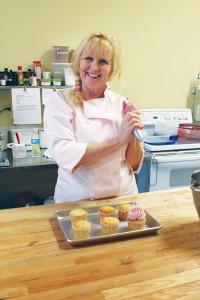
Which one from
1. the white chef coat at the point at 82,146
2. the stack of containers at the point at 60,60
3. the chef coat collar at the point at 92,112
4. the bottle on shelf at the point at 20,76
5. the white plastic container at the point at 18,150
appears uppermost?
the stack of containers at the point at 60,60

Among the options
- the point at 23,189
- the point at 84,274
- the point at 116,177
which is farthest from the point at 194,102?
the point at 84,274

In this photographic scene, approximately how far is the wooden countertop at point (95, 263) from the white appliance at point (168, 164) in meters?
1.20

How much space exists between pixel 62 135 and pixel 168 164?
4.31ft

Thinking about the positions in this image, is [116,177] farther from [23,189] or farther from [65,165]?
[23,189]

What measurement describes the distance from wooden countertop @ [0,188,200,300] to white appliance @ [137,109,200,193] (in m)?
1.20

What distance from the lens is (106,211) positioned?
1.29m

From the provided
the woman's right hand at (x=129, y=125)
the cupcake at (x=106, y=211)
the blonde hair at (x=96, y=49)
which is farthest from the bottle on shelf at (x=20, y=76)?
the cupcake at (x=106, y=211)

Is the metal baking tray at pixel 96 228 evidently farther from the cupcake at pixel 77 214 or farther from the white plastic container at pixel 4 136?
the white plastic container at pixel 4 136

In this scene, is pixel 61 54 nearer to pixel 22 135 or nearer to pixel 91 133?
pixel 22 135

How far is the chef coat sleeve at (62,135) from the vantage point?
1.44 meters

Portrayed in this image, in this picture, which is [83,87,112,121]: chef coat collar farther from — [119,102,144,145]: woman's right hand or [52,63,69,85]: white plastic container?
[52,63,69,85]: white plastic container

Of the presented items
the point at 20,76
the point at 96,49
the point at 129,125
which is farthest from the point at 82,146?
the point at 20,76

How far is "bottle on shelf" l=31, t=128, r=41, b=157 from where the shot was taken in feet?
8.29

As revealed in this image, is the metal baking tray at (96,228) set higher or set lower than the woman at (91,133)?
lower
